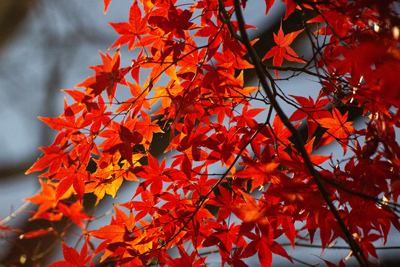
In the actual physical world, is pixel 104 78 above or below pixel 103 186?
above

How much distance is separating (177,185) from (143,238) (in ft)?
0.60

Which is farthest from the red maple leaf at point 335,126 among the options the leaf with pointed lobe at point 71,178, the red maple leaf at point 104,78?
the leaf with pointed lobe at point 71,178

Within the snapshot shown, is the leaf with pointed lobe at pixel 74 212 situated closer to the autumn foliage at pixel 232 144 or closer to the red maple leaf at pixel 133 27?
the autumn foliage at pixel 232 144

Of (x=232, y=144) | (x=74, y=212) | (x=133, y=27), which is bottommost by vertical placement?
(x=74, y=212)

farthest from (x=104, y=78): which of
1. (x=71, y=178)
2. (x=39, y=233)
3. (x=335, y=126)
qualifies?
(x=39, y=233)

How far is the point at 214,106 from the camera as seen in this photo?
30.3 inches

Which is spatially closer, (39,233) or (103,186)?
(103,186)

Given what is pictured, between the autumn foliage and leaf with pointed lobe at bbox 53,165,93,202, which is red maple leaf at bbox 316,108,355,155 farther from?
leaf with pointed lobe at bbox 53,165,93,202

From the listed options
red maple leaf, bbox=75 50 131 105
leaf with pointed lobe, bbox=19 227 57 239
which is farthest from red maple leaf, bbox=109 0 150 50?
leaf with pointed lobe, bbox=19 227 57 239

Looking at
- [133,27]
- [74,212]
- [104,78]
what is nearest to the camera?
[104,78]

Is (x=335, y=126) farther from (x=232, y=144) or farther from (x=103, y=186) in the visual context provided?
(x=103, y=186)

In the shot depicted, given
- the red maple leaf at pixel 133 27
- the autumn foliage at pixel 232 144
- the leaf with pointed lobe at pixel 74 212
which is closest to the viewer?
the autumn foliage at pixel 232 144

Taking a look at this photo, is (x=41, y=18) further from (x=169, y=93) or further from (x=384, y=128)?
(x=384, y=128)

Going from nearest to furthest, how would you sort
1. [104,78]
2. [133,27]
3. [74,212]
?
[104,78] < [133,27] < [74,212]
